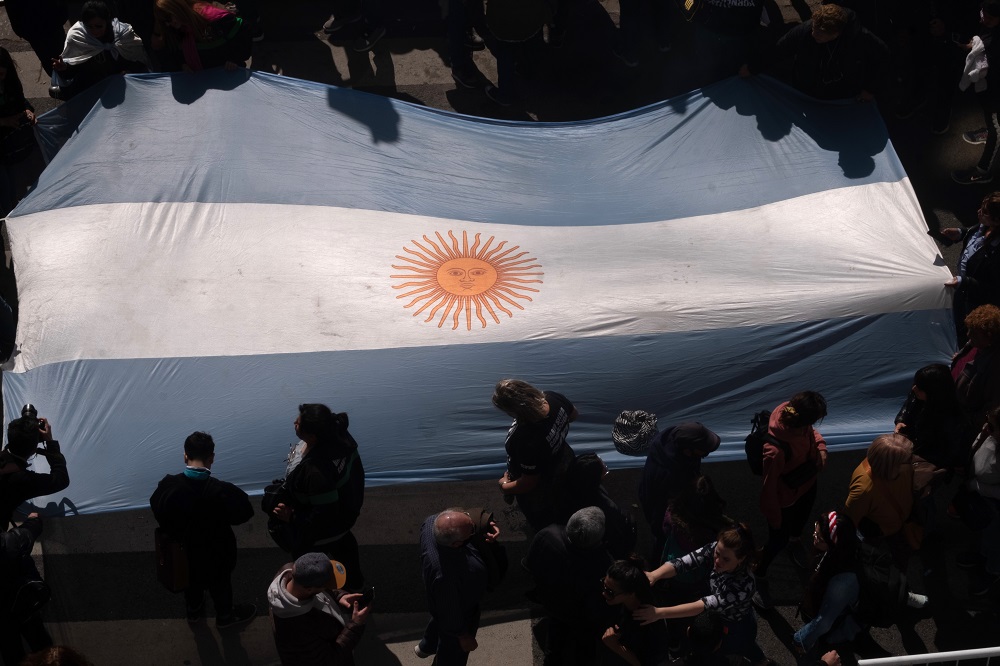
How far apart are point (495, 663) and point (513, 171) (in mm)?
2891

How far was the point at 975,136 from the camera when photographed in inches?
291

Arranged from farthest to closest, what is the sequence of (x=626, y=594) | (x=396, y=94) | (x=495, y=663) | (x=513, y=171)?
(x=396, y=94)
(x=513, y=171)
(x=495, y=663)
(x=626, y=594)

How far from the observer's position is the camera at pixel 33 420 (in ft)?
14.4

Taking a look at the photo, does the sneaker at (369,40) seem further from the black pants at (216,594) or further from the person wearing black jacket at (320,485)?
the black pants at (216,594)

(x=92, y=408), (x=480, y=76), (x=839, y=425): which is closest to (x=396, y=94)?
(x=480, y=76)

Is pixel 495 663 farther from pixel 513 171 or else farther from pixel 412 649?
pixel 513 171

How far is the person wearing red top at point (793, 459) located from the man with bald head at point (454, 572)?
131 centimetres

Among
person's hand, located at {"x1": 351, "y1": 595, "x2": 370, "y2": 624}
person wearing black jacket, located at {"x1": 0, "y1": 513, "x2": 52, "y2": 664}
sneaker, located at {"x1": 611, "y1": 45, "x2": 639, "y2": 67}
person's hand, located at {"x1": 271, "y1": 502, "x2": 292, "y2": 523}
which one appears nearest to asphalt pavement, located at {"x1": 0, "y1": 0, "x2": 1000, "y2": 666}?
person wearing black jacket, located at {"x1": 0, "y1": 513, "x2": 52, "y2": 664}

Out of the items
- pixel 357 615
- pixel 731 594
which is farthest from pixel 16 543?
pixel 731 594

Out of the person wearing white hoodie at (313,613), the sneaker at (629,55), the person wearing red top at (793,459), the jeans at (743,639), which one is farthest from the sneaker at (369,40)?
the jeans at (743,639)

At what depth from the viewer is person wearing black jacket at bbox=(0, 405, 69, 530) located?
4.36m

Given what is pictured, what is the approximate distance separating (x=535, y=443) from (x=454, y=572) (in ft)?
2.49

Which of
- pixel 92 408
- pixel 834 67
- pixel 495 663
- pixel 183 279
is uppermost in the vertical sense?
pixel 834 67

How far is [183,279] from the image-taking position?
17.2ft
